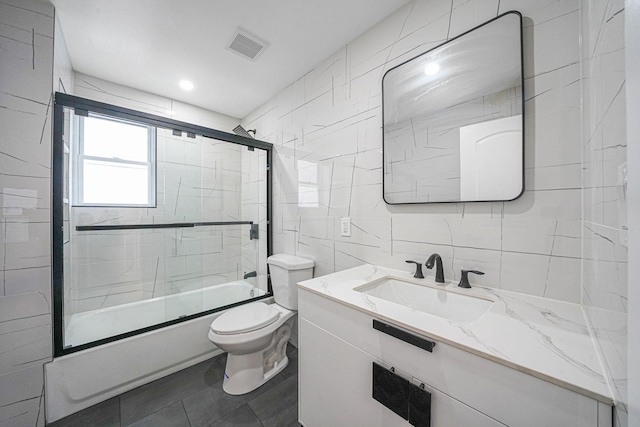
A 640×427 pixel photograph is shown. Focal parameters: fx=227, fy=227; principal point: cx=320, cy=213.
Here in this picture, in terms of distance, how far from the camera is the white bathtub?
1517 millimetres

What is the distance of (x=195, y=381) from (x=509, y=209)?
7.05ft

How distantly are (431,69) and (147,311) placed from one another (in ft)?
8.63

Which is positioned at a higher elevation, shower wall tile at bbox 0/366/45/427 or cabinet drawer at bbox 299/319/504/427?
cabinet drawer at bbox 299/319/504/427

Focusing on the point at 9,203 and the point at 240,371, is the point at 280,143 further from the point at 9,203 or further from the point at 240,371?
the point at 240,371

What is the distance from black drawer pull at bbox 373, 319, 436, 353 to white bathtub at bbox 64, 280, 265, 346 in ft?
5.47

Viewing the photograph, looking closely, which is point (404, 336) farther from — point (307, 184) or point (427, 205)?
point (307, 184)

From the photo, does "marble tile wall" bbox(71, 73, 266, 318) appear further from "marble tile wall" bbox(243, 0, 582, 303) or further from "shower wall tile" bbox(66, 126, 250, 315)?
"marble tile wall" bbox(243, 0, 582, 303)

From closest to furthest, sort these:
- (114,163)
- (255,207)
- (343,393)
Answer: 1. (343,393)
2. (114,163)
3. (255,207)

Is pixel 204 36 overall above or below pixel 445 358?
above

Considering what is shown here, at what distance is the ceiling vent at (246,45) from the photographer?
5.14ft

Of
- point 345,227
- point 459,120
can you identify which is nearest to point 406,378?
point 345,227

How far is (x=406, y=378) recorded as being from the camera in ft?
2.48

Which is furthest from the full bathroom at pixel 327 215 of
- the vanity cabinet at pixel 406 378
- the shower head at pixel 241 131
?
the shower head at pixel 241 131

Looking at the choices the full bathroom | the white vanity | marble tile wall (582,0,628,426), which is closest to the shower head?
the full bathroom
